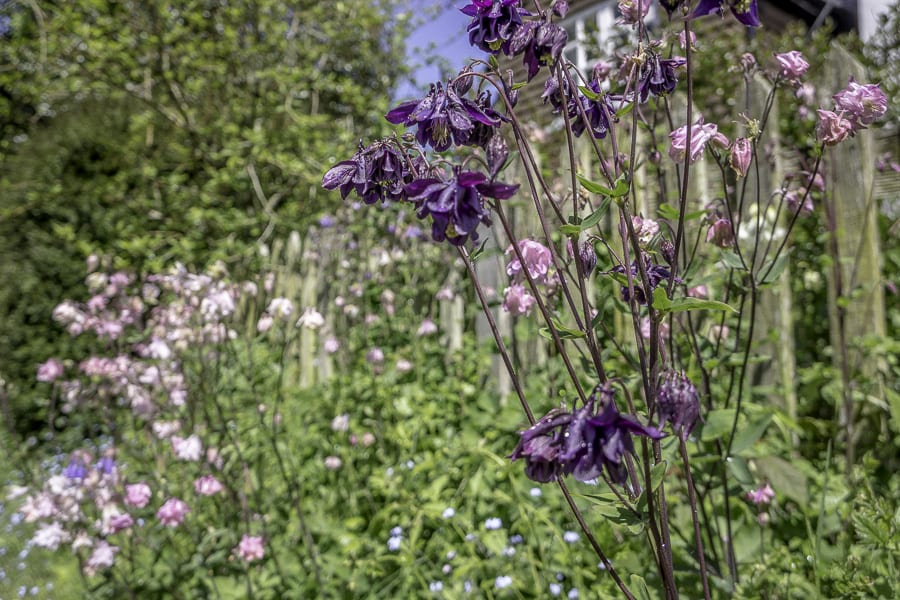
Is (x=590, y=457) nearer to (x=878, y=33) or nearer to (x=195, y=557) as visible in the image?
(x=195, y=557)

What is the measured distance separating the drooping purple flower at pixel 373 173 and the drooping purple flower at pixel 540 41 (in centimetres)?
27

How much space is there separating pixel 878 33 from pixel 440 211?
4.76 meters

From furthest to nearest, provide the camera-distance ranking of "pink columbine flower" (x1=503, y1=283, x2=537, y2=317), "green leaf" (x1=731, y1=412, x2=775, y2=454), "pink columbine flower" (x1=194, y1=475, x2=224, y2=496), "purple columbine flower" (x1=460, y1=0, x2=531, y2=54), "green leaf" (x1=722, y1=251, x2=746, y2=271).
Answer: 1. "pink columbine flower" (x1=194, y1=475, x2=224, y2=496)
2. "pink columbine flower" (x1=503, y1=283, x2=537, y2=317)
3. "green leaf" (x1=731, y1=412, x2=775, y2=454)
4. "green leaf" (x1=722, y1=251, x2=746, y2=271)
5. "purple columbine flower" (x1=460, y1=0, x2=531, y2=54)

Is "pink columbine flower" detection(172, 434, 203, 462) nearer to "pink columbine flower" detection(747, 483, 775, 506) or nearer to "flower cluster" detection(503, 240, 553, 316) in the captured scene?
"flower cluster" detection(503, 240, 553, 316)

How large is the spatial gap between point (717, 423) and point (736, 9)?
43.9 inches

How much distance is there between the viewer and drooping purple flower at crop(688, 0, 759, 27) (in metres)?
0.93

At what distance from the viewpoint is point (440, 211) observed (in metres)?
0.89

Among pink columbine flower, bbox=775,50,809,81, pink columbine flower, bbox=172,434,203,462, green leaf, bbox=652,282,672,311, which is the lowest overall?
pink columbine flower, bbox=172,434,203,462

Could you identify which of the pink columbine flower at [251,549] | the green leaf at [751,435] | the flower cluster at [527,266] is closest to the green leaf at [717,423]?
the green leaf at [751,435]

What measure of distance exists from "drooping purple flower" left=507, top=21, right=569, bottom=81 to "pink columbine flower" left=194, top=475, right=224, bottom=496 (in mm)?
2058

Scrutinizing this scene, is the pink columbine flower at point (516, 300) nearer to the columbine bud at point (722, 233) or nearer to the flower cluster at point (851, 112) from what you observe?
the columbine bud at point (722, 233)

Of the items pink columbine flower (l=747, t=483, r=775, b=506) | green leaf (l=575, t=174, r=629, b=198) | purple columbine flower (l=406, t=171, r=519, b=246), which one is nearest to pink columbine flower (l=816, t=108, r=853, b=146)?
green leaf (l=575, t=174, r=629, b=198)

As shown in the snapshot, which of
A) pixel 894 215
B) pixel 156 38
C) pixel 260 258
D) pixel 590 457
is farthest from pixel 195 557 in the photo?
pixel 156 38

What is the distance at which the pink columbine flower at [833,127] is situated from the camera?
1.29 metres
